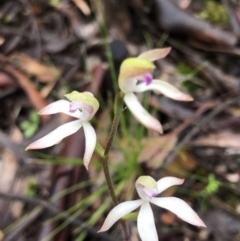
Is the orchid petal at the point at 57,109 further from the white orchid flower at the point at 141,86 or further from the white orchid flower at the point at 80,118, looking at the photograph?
the white orchid flower at the point at 141,86

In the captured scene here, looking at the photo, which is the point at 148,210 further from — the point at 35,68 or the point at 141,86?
the point at 35,68

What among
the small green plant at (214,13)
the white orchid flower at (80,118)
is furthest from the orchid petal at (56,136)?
the small green plant at (214,13)

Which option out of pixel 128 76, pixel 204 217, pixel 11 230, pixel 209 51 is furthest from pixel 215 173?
pixel 128 76

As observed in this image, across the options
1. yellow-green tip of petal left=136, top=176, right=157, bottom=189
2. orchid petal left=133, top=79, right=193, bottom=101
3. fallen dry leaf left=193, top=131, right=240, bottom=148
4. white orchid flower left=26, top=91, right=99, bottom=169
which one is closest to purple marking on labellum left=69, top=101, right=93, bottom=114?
white orchid flower left=26, top=91, right=99, bottom=169

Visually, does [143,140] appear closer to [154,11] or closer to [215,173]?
[215,173]

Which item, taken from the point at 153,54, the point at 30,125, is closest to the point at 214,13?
the point at 30,125

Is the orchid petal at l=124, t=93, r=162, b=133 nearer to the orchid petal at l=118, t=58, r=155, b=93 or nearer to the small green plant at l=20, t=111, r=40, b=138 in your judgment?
the orchid petal at l=118, t=58, r=155, b=93
